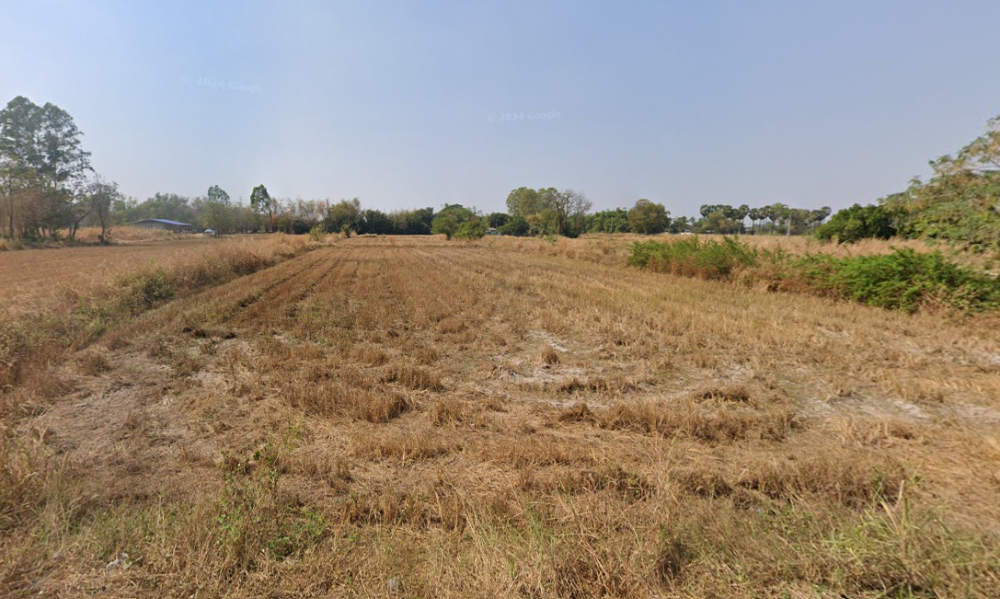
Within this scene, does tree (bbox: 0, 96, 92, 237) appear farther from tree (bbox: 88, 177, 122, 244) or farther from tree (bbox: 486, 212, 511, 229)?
tree (bbox: 486, 212, 511, 229)

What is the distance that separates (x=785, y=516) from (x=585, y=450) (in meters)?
1.51

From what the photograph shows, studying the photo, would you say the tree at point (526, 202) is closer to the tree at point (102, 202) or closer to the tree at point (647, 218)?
the tree at point (647, 218)

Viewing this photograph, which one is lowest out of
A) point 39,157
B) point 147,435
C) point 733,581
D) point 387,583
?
point 147,435

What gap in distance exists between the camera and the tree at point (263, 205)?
74.6 metres

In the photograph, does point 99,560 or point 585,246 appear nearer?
point 99,560

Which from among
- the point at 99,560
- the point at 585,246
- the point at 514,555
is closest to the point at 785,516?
the point at 514,555

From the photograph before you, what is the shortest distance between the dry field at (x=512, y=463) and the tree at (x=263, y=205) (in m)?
79.3

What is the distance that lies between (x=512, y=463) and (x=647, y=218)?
8224 centimetres

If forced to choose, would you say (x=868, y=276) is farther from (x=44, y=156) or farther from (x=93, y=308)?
(x=44, y=156)

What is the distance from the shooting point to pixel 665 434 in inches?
154

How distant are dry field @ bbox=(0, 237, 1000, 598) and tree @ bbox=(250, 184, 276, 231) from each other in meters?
79.3

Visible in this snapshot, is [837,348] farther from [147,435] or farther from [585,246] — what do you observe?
[585,246]

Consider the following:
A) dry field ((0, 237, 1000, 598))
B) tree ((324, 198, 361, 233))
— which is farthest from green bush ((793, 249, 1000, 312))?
tree ((324, 198, 361, 233))

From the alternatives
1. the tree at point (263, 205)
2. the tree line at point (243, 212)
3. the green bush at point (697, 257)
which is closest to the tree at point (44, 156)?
the tree line at point (243, 212)
